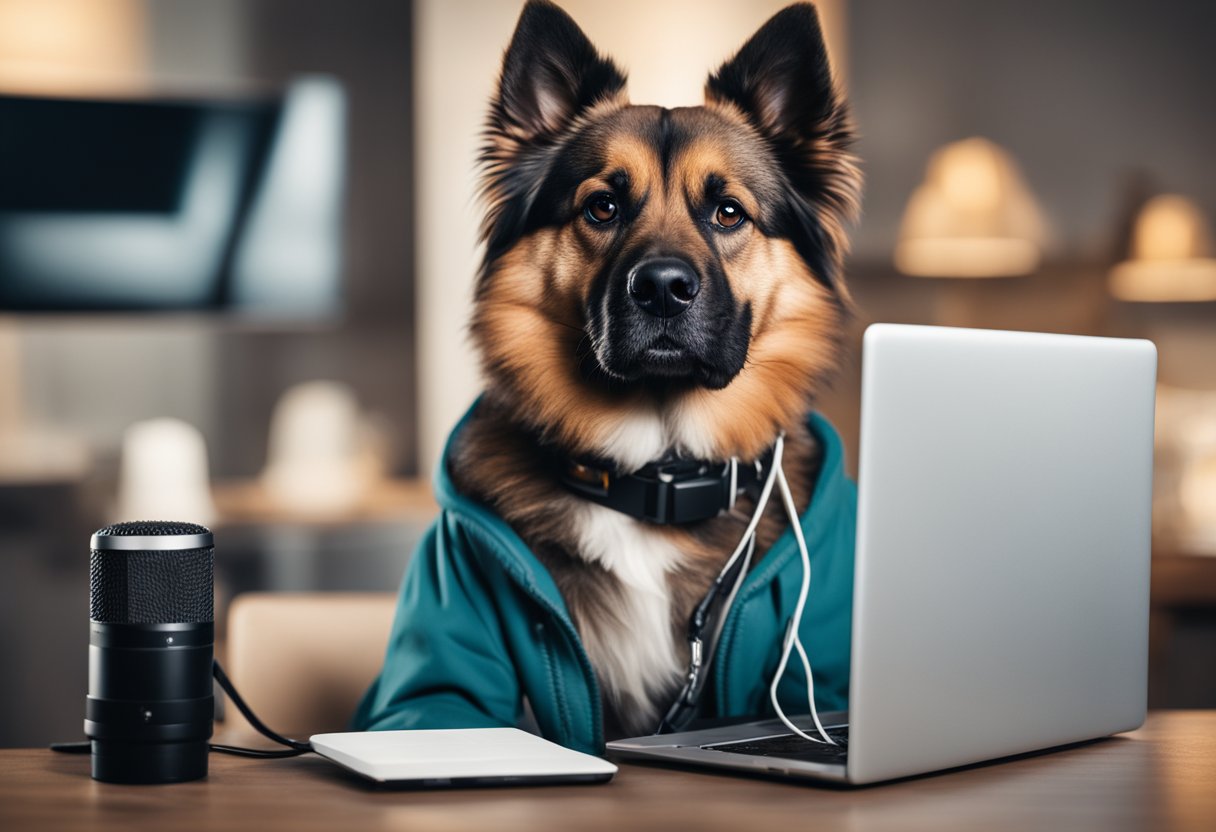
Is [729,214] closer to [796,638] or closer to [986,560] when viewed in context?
[796,638]

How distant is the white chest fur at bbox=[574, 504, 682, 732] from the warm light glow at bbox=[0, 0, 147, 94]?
310cm

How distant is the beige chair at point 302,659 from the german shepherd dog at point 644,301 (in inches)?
14.2

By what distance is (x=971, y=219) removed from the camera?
396cm

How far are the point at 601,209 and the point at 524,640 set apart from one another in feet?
1.76

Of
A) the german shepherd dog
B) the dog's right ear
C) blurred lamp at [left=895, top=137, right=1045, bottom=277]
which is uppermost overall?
blurred lamp at [left=895, top=137, right=1045, bottom=277]

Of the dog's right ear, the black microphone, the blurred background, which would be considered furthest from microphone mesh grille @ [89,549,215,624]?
the blurred background

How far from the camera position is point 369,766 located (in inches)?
36.8

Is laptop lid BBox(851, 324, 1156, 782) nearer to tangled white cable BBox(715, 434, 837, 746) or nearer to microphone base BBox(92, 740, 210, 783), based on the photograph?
tangled white cable BBox(715, 434, 837, 746)

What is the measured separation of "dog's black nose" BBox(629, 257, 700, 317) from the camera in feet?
4.58

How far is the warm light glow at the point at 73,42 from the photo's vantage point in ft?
12.7

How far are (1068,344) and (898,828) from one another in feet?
1.45

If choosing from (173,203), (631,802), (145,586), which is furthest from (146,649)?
(173,203)

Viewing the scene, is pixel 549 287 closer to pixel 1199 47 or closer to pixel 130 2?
pixel 130 2

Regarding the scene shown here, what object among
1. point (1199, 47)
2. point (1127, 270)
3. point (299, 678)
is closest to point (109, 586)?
point (299, 678)
